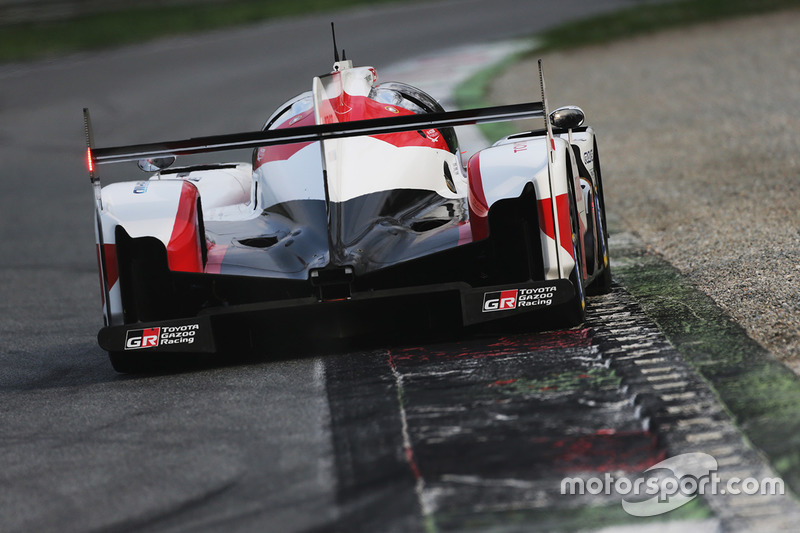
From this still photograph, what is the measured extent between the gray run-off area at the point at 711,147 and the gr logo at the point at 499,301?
1.07 m

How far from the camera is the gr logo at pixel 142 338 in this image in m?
5.72

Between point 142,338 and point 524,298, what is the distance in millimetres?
1796

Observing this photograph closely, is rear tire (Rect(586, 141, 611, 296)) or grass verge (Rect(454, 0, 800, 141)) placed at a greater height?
grass verge (Rect(454, 0, 800, 141))

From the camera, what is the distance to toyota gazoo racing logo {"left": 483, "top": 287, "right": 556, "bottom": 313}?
5539mm

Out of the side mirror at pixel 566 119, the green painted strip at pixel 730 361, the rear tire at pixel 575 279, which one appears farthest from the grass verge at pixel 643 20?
the rear tire at pixel 575 279

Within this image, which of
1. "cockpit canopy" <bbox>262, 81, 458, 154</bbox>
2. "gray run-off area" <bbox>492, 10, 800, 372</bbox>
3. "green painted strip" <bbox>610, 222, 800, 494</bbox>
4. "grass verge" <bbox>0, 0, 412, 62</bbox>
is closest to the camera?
"green painted strip" <bbox>610, 222, 800, 494</bbox>

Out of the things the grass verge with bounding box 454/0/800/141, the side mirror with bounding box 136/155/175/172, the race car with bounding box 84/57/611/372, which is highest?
the grass verge with bounding box 454/0/800/141

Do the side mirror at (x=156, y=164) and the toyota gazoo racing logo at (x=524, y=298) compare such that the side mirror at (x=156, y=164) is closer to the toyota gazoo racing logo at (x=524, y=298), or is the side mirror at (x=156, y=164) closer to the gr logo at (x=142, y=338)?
the gr logo at (x=142, y=338)

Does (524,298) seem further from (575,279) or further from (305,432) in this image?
(305,432)

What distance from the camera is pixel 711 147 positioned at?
1248cm

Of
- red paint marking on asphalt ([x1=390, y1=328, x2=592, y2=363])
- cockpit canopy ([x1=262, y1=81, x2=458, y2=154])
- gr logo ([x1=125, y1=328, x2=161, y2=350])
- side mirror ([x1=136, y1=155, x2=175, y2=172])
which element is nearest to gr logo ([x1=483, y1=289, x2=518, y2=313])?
red paint marking on asphalt ([x1=390, y1=328, x2=592, y2=363])

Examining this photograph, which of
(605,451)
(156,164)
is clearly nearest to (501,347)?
(605,451)

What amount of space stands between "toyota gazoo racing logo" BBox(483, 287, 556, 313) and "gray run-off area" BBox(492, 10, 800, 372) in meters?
0.92

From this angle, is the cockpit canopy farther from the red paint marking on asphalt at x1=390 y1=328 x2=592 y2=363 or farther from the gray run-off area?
the gray run-off area
